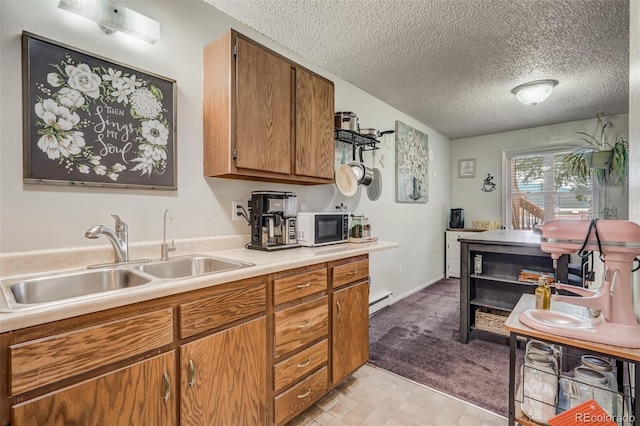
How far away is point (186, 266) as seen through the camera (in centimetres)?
164

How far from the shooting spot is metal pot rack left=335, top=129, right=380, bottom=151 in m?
2.64

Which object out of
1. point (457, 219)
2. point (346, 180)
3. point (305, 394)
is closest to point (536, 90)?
point (346, 180)

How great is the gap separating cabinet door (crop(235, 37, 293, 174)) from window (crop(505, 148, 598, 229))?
14.7 feet

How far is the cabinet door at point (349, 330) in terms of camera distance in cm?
185

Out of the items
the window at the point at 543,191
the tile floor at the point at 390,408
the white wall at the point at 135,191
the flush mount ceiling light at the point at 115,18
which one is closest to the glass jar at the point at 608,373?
the tile floor at the point at 390,408

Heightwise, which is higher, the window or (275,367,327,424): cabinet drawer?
the window

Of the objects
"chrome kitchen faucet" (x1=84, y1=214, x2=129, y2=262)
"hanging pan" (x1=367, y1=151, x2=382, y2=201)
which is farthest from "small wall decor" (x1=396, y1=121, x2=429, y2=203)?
"chrome kitchen faucet" (x1=84, y1=214, x2=129, y2=262)

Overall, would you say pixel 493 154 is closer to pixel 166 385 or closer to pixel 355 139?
pixel 355 139

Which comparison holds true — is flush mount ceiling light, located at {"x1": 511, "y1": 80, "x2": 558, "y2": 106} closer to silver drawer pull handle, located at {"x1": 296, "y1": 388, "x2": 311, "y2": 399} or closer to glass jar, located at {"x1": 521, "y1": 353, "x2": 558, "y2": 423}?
glass jar, located at {"x1": 521, "y1": 353, "x2": 558, "y2": 423}

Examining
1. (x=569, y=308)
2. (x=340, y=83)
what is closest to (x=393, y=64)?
(x=340, y=83)

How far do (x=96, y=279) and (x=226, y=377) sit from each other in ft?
2.40

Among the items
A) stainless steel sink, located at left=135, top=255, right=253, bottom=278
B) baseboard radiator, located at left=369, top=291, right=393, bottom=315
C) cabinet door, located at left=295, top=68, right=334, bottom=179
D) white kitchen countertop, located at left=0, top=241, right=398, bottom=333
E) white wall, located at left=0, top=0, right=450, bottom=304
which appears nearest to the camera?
white kitchen countertop, located at left=0, top=241, right=398, bottom=333

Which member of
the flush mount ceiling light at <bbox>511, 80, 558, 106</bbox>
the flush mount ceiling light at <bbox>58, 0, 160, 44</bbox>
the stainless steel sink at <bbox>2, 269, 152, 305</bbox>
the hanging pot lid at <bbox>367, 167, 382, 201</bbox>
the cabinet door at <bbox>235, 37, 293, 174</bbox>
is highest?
the flush mount ceiling light at <bbox>511, 80, 558, 106</bbox>

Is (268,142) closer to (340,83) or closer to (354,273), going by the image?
(354,273)
